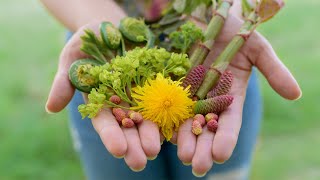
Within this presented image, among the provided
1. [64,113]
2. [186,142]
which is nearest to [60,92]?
[186,142]

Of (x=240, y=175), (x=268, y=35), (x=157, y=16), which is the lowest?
(x=268, y=35)

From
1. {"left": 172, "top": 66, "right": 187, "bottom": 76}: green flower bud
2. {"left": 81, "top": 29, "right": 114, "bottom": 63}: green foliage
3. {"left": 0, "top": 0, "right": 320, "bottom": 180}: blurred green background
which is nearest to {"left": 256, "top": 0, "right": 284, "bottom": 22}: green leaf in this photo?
{"left": 172, "top": 66, "right": 187, "bottom": 76}: green flower bud

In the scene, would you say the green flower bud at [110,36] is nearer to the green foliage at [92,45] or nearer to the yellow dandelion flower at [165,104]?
the green foliage at [92,45]

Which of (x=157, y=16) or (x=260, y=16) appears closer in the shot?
(x=260, y=16)

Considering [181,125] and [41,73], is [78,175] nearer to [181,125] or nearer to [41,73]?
[41,73]

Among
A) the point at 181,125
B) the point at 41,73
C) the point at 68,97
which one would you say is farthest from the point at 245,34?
the point at 41,73

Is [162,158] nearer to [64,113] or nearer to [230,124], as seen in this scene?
[230,124]
